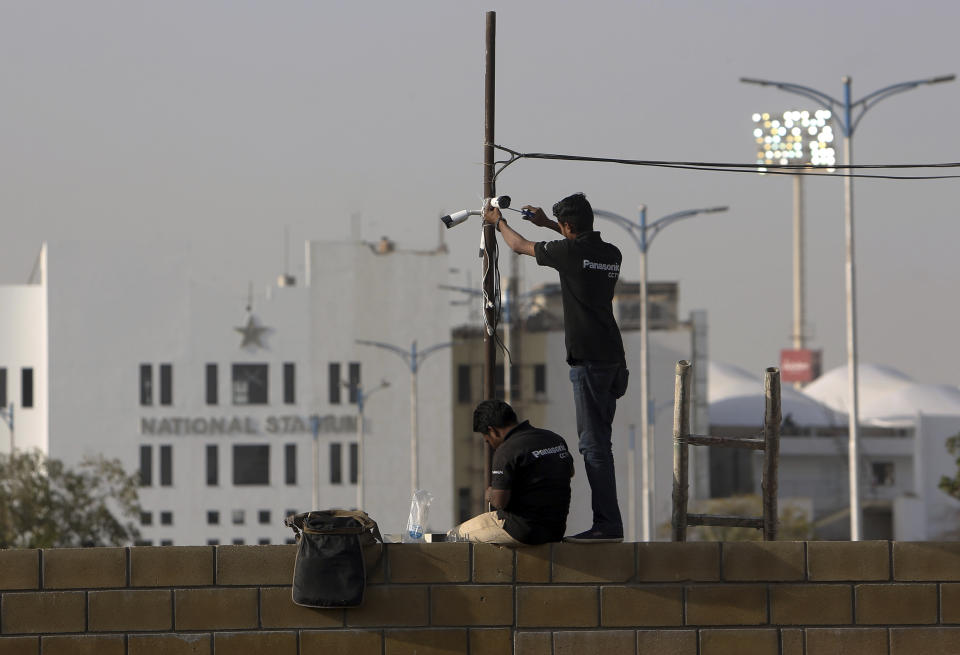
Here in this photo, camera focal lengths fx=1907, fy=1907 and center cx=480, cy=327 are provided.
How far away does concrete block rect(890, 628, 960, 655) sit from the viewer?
1148 centimetres

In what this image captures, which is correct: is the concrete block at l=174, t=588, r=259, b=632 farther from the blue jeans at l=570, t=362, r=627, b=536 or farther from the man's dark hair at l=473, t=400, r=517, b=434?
the blue jeans at l=570, t=362, r=627, b=536

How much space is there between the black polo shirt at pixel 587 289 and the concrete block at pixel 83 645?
10.9 feet

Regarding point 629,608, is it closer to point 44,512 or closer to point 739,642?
point 739,642

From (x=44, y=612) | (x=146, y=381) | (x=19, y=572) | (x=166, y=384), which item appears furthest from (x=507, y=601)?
(x=146, y=381)

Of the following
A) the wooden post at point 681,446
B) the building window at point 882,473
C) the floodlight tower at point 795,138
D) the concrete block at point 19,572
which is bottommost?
the building window at point 882,473

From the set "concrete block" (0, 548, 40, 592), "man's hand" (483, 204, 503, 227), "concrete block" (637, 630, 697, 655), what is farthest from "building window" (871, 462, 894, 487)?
"concrete block" (0, 548, 40, 592)

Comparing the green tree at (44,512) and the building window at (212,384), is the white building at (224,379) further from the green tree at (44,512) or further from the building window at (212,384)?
the green tree at (44,512)

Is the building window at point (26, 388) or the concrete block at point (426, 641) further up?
the building window at point (26, 388)

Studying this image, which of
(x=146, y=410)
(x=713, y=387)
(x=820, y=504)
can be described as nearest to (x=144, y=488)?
(x=146, y=410)

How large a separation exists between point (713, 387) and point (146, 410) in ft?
178

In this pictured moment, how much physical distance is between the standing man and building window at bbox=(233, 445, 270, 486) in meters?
75.7

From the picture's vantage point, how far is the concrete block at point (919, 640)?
452 inches

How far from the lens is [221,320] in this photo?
87438 mm

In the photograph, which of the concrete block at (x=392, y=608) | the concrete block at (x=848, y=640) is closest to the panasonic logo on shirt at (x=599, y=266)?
the concrete block at (x=392, y=608)
